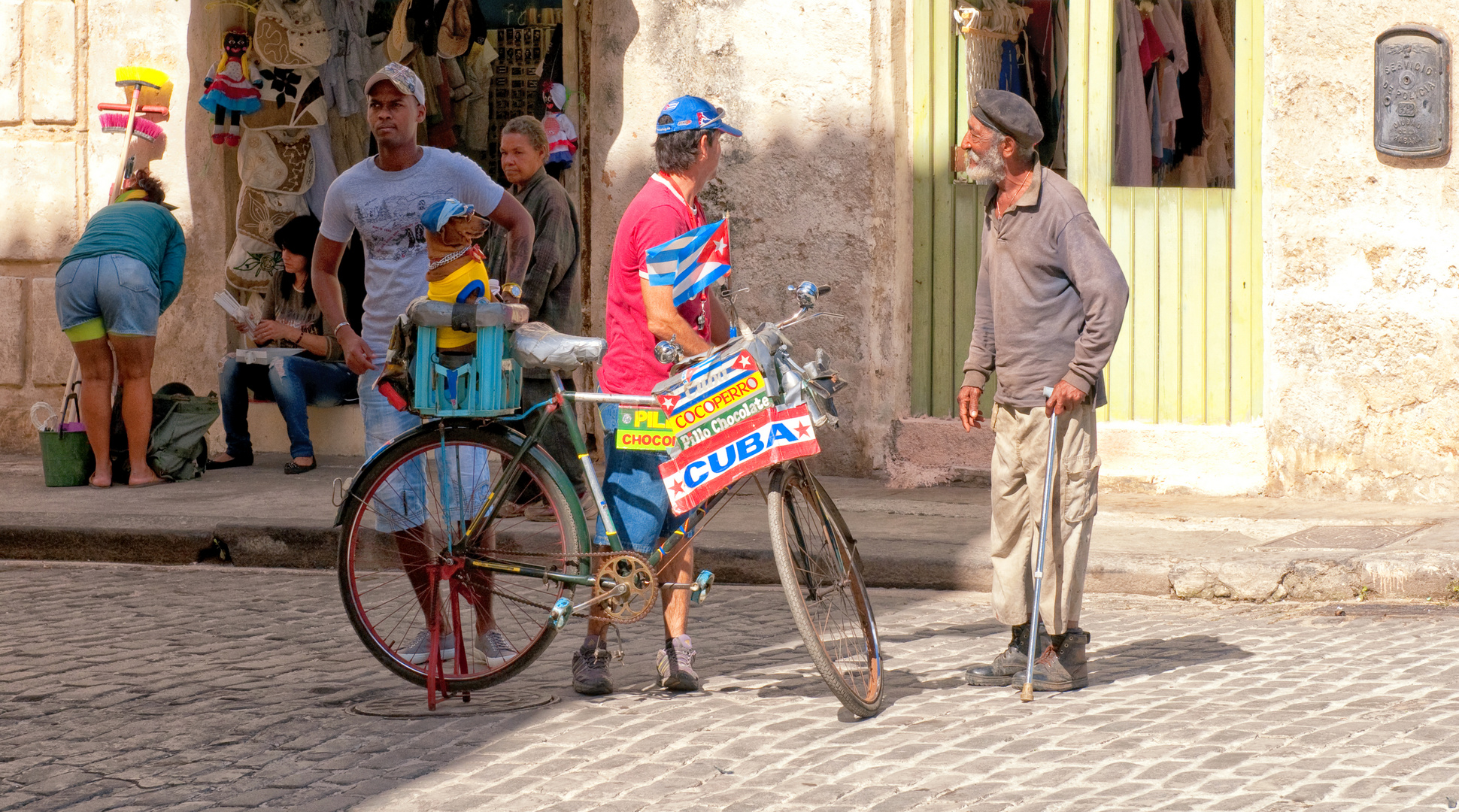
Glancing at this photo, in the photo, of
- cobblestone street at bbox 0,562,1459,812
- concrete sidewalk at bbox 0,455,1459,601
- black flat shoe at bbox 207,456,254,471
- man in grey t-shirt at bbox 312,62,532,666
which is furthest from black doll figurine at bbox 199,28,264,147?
man in grey t-shirt at bbox 312,62,532,666

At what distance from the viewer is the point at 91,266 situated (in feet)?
31.1

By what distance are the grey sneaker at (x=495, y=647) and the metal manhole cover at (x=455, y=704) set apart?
4.5 inches

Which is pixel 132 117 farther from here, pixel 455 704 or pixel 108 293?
pixel 455 704

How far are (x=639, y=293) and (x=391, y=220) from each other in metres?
1.05

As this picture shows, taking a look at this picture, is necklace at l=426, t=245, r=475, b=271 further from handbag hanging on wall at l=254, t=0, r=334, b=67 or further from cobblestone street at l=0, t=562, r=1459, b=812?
handbag hanging on wall at l=254, t=0, r=334, b=67

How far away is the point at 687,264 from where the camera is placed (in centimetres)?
511

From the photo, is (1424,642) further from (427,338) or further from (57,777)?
(57,777)

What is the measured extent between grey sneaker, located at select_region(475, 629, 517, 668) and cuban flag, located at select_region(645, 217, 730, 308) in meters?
1.14

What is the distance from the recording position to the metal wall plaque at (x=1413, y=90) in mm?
8422

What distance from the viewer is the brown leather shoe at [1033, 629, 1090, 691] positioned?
5324 millimetres

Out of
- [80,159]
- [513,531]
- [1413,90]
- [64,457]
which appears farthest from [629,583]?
[80,159]

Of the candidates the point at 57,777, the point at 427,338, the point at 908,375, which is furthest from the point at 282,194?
the point at 57,777

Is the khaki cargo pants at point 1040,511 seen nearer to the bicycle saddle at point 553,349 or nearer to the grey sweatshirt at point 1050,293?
the grey sweatshirt at point 1050,293

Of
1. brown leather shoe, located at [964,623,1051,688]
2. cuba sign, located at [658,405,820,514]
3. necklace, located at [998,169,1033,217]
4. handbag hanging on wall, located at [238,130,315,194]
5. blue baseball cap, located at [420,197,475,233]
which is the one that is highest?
handbag hanging on wall, located at [238,130,315,194]
